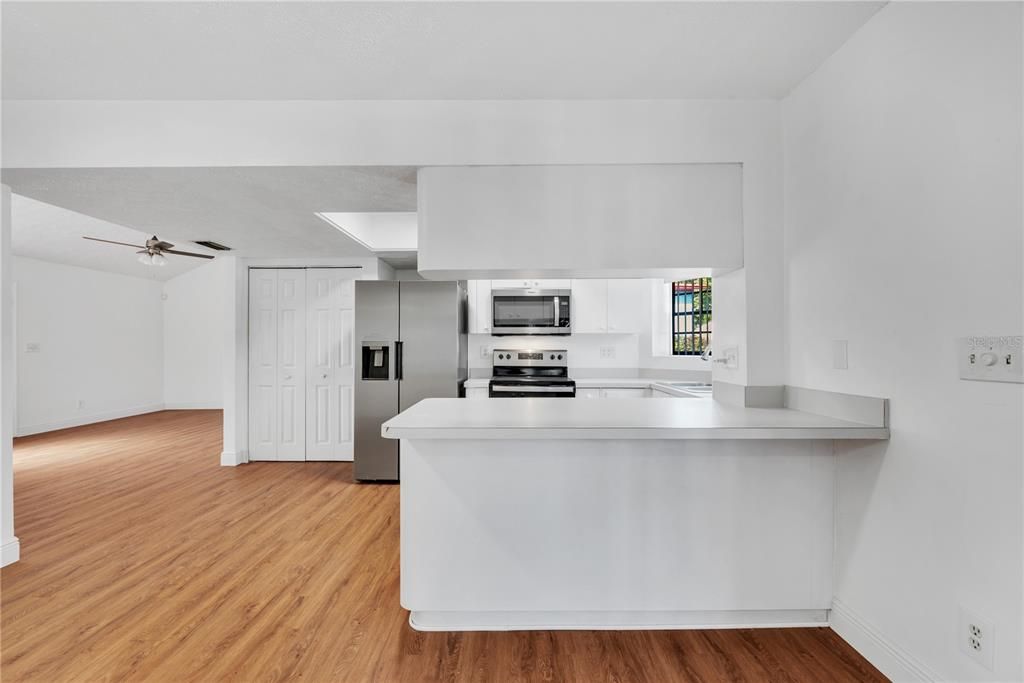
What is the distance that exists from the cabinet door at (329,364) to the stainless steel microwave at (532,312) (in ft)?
5.00

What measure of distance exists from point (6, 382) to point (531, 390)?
11.0ft

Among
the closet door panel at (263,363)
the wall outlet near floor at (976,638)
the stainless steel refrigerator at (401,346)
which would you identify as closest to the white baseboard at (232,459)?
the closet door panel at (263,363)

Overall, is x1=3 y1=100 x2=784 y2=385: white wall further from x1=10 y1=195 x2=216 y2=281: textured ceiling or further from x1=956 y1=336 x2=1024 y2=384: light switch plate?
x1=10 y1=195 x2=216 y2=281: textured ceiling

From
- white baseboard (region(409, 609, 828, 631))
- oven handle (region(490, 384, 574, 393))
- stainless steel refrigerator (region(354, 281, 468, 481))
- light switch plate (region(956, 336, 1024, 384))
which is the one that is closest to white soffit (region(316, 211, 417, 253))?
stainless steel refrigerator (region(354, 281, 468, 481))

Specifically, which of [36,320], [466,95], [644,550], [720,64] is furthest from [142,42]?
[36,320]

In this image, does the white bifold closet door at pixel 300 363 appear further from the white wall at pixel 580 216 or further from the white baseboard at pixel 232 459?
the white wall at pixel 580 216

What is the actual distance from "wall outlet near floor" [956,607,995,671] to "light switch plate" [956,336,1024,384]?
0.68 m

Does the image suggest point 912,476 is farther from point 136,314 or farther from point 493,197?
point 136,314

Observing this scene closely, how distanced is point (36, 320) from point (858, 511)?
8970 mm

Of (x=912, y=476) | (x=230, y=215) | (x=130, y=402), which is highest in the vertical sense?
(x=230, y=215)

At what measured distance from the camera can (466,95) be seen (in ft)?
7.07

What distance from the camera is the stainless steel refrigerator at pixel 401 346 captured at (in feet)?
13.9

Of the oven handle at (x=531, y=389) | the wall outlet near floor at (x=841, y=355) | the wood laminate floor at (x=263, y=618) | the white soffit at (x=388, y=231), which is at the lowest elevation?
the wood laminate floor at (x=263, y=618)

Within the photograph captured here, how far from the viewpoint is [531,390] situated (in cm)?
432
